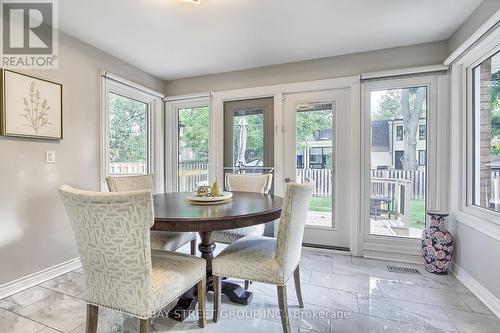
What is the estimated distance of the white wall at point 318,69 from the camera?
265 centimetres

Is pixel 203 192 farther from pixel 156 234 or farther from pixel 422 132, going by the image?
pixel 422 132

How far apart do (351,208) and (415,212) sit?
65cm

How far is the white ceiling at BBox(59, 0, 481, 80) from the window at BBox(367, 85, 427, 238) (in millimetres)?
595

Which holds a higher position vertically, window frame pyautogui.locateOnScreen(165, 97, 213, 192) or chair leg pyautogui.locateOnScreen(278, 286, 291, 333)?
window frame pyautogui.locateOnScreen(165, 97, 213, 192)

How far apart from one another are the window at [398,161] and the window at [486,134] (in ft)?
1.51

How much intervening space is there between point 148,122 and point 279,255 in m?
2.89

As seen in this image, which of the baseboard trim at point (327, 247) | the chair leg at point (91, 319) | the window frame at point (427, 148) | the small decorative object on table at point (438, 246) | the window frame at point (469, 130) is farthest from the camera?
the baseboard trim at point (327, 247)

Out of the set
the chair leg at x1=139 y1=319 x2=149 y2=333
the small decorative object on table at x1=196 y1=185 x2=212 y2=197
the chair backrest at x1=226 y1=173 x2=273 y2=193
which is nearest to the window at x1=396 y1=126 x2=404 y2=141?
the chair backrest at x1=226 y1=173 x2=273 y2=193

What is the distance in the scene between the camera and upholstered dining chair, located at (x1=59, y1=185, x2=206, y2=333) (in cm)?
111

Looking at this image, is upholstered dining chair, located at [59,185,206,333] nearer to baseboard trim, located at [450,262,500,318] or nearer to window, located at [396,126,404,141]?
baseboard trim, located at [450,262,500,318]

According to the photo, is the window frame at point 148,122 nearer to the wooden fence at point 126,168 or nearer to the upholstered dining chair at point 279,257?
the wooden fence at point 126,168

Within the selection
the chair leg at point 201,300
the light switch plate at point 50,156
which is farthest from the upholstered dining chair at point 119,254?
the light switch plate at point 50,156

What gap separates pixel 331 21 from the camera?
2223 millimetres

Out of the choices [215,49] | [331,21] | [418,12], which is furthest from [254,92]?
[418,12]
